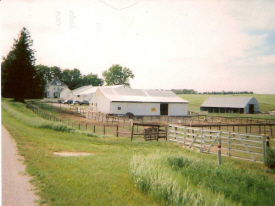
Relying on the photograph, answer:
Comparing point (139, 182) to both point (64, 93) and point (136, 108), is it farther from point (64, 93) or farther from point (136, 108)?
point (64, 93)

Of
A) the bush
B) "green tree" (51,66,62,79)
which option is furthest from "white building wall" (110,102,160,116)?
"green tree" (51,66,62,79)

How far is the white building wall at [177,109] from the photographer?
42469 millimetres

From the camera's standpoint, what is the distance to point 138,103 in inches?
1560

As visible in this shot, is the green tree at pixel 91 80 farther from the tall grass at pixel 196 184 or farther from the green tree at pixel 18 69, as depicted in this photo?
the tall grass at pixel 196 184

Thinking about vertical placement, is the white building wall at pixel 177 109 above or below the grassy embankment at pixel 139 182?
above

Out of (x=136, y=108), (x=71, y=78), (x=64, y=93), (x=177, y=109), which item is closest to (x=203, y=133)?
(x=136, y=108)

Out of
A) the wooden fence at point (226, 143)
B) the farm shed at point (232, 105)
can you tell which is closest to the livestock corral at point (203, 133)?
the wooden fence at point (226, 143)

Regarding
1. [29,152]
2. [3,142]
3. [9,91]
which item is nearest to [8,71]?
[9,91]

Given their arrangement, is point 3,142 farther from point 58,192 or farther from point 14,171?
point 58,192

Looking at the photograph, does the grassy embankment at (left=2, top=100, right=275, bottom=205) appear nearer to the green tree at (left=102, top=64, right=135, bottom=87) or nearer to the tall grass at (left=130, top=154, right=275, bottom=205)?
the tall grass at (left=130, top=154, right=275, bottom=205)

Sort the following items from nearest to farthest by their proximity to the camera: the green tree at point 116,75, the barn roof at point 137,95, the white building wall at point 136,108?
the white building wall at point 136,108 < the barn roof at point 137,95 < the green tree at point 116,75

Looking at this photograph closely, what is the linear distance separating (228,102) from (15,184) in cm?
5198

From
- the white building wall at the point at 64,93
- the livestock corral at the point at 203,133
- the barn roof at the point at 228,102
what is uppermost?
the white building wall at the point at 64,93

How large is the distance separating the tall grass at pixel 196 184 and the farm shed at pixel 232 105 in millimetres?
43309
